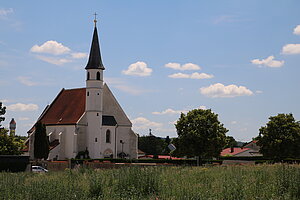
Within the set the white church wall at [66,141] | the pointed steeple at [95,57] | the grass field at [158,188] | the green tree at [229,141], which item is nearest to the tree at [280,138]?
the green tree at [229,141]

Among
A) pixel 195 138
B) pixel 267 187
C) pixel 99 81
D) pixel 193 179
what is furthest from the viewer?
pixel 99 81

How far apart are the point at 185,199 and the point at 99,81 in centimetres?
5613

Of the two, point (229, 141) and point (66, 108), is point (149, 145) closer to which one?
point (66, 108)

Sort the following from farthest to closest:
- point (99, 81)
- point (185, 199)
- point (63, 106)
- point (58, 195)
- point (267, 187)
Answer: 1. point (63, 106)
2. point (99, 81)
3. point (267, 187)
4. point (58, 195)
5. point (185, 199)

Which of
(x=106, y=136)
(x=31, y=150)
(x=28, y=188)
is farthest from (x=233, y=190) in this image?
(x=31, y=150)

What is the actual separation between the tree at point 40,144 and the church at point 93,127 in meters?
4.11

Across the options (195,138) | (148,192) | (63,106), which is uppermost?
(63,106)

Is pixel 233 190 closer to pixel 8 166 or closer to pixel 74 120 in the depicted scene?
pixel 8 166

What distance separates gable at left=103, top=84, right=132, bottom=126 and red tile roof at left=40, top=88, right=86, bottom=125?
3.77 m

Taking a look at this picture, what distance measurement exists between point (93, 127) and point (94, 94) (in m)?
5.30

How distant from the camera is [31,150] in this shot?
68062 mm

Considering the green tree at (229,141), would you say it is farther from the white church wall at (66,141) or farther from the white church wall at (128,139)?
the white church wall at (66,141)

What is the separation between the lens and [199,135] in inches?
1997

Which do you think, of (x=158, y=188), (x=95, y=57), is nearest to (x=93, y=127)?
(x=95, y=57)
